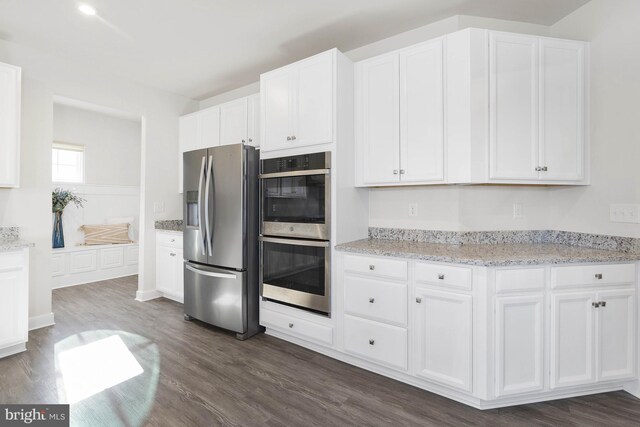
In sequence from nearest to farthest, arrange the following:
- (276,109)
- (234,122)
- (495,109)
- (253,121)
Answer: (495,109) → (276,109) → (253,121) → (234,122)

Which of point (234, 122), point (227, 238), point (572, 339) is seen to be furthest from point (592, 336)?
point (234, 122)

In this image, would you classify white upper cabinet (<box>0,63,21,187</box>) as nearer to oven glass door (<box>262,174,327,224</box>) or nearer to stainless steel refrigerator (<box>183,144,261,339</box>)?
stainless steel refrigerator (<box>183,144,261,339</box>)

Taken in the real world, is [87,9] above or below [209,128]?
above

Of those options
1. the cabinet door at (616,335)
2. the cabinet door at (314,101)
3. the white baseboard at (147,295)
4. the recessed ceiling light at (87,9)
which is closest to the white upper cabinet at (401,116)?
the cabinet door at (314,101)

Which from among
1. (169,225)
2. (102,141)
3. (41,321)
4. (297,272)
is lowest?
(41,321)

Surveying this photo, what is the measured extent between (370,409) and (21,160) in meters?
3.71

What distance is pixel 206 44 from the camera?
9.60ft

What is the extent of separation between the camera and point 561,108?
2.27 metres

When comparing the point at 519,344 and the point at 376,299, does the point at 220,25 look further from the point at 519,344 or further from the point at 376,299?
the point at 519,344

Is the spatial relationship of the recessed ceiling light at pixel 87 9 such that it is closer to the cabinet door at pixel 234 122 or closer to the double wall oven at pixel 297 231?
the cabinet door at pixel 234 122

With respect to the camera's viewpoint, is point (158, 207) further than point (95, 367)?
Yes

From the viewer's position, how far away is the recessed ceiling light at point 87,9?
2353mm

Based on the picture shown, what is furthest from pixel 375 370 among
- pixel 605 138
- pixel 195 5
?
pixel 195 5

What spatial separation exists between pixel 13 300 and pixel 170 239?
1499 millimetres
